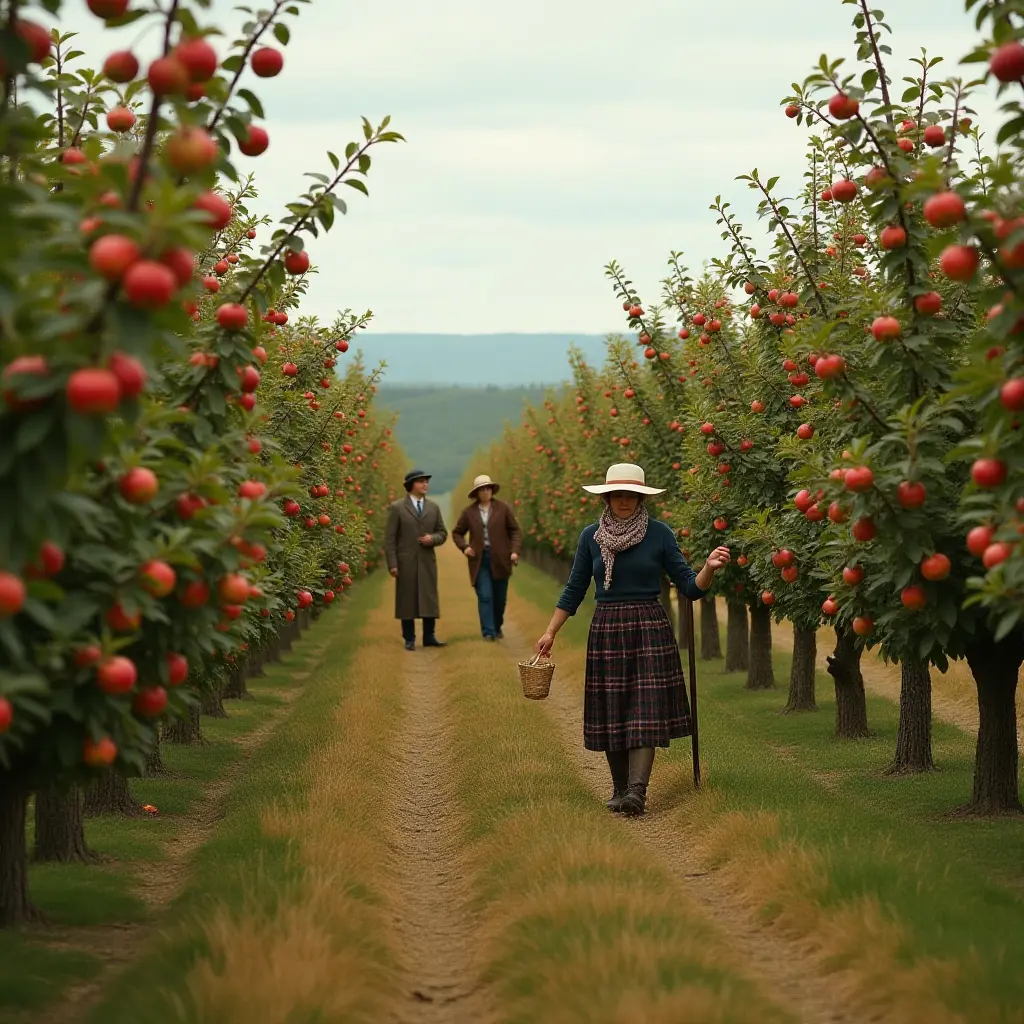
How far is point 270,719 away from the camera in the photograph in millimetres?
16781

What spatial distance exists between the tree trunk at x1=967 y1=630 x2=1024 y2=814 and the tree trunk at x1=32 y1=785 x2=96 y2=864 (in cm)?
588

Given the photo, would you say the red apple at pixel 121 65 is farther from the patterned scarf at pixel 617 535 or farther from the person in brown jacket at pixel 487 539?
the person in brown jacket at pixel 487 539

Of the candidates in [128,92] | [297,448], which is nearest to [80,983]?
[128,92]

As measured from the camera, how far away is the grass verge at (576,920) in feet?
19.2

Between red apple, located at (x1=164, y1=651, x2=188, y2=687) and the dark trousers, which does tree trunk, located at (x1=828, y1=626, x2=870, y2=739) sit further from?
the dark trousers

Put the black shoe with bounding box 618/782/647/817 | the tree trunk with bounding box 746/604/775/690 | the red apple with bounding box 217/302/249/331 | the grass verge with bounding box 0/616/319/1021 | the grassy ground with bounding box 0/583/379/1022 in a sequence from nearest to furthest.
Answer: the grassy ground with bounding box 0/583/379/1022 → the grass verge with bounding box 0/616/319/1021 → the red apple with bounding box 217/302/249/331 → the black shoe with bounding box 618/782/647/817 → the tree trunk with bounding box 746/604/775/690

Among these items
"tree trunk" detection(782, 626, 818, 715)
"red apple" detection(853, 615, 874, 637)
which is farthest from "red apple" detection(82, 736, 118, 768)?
"tree trunk" detection(782, 626, 818, 715)

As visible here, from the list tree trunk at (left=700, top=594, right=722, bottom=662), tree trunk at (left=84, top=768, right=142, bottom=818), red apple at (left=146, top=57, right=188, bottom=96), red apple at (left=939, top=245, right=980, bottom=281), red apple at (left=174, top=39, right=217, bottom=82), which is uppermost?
red apple at (left=174, top=39, right=217, bottom=82)

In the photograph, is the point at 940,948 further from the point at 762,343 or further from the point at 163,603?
the point at 762,343

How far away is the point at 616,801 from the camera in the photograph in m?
10.8

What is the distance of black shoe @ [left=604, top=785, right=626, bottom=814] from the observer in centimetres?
1076

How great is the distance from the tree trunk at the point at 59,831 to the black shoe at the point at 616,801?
3.69m

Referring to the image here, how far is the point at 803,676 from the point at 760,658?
2.28 metres

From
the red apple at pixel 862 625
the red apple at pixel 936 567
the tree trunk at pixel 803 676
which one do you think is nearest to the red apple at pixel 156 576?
the red apple at pixel 936 567
